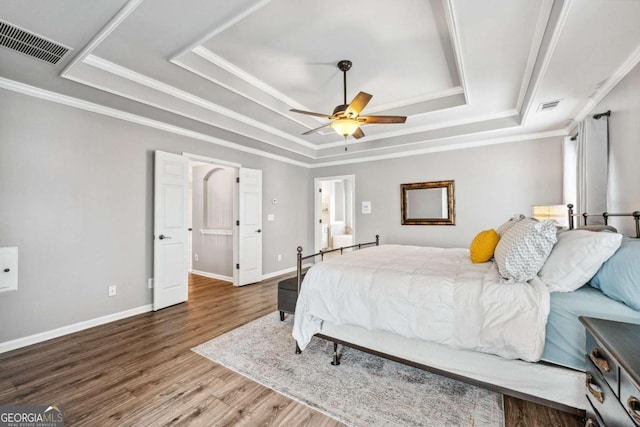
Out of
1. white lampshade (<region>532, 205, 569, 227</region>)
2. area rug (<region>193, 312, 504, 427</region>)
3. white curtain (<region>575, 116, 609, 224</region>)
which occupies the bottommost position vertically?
area rug (<region>193, 312, 504, 427</region>)

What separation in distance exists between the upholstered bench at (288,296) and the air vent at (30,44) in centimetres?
290

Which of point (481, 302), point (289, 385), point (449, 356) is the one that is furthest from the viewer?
point (289, 385)

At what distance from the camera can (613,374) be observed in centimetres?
101

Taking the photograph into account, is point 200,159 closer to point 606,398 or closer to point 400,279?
point 400,279

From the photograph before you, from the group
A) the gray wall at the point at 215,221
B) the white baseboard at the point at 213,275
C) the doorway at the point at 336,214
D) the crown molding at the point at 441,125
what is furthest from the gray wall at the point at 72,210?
the doorway at the point at 336,214

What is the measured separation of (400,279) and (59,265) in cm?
351

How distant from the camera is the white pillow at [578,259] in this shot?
63.5 inches

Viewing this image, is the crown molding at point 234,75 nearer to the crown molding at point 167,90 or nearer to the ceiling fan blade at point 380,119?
the crown molding at point 167,90

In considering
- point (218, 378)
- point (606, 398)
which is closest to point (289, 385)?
point (218, 378)

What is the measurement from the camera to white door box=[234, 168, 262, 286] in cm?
496

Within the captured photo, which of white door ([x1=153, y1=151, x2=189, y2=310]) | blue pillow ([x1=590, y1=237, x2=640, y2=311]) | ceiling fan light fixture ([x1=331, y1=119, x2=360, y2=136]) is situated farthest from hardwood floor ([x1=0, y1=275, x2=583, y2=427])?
ceiling fan light fixture ([x1=331, y1=119, x2=360, y2=136])

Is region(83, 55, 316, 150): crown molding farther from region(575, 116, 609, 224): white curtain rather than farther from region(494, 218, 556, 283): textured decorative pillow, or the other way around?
region(575, 116, 609, 224): white curtain

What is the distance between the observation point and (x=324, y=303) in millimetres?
2305

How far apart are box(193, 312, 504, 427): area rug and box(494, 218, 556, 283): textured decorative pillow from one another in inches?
34.3
